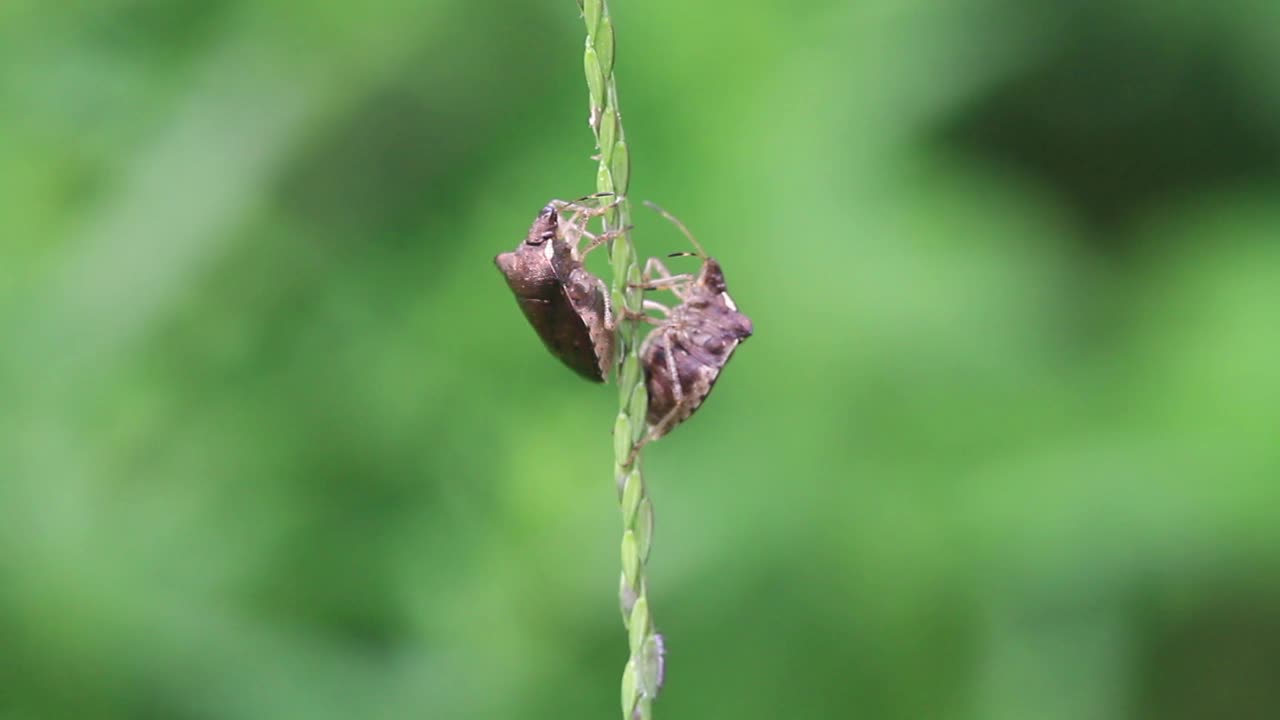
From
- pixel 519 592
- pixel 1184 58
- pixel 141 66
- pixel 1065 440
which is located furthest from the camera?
pixel 1184 58

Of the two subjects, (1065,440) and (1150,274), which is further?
(1150,274)

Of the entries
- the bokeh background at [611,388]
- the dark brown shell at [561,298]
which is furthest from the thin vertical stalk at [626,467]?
the bokeh background at [611,388]

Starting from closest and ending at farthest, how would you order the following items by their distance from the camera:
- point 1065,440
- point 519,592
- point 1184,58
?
1. point 519,592
2. point 1065,440
3. point 1184,58

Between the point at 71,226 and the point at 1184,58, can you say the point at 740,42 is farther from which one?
the point at 71,226

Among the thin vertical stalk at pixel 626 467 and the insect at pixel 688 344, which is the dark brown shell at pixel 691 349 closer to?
the insect at pixel 688 344

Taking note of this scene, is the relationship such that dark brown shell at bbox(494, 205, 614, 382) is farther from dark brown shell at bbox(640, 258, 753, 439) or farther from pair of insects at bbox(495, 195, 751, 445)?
dark brown shell at bbox(640, 258, 753, 439)

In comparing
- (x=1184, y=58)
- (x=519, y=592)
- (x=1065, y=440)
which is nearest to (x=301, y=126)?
(x=519, y=592)

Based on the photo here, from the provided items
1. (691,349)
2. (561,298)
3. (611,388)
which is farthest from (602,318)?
(611,388)
